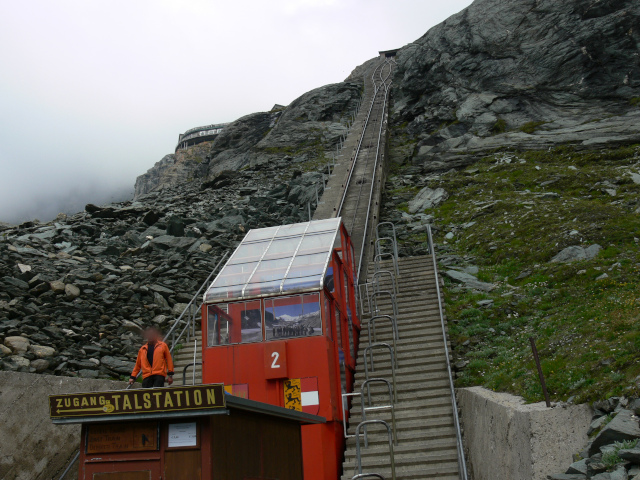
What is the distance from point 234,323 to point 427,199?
1671 cm

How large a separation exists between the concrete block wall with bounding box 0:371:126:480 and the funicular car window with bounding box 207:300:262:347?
2.52m

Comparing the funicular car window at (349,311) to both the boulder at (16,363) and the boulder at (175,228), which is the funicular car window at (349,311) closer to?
the boulder at (16,363)

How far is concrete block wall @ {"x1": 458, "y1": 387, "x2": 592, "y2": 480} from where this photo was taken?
19.6 feet

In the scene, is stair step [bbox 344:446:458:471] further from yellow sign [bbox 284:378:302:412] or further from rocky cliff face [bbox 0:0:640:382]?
rocky cliff face [bbox 0:0:640:382]

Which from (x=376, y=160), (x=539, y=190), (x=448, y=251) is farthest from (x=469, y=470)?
(x=376, y=160)

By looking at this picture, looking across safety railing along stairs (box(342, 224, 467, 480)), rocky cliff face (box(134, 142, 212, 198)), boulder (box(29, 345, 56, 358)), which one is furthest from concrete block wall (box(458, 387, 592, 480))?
rocky cliff face (box(134, 142, 212, 198))

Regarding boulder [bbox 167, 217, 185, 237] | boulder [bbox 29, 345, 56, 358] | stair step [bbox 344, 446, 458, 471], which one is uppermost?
boulder [bbox 167, 217, 185, 237]

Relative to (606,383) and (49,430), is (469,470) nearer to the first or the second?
(606,383)

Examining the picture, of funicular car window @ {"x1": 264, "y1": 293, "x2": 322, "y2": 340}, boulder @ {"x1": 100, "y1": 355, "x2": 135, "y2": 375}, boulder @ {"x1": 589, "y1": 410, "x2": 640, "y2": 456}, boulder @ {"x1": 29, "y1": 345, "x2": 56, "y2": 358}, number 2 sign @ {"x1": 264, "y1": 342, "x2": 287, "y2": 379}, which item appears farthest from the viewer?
boulder @ {"x1": 100, "y1": 355, "x2": 135, "y2": 375}

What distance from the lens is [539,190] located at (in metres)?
22.7

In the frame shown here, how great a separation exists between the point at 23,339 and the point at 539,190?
18.3 m

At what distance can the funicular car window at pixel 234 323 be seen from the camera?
10617 mm

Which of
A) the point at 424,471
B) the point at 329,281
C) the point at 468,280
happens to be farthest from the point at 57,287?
the point at 468,280

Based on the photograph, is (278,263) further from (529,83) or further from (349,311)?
(529,83)
